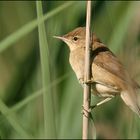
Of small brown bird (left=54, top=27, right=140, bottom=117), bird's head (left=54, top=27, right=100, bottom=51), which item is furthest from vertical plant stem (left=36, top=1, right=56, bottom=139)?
bird's head (left=54, top=27, right=100, bottom=51)

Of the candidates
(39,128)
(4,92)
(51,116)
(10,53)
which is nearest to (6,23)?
(10,53)

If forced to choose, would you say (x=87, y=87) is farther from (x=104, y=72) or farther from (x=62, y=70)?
(x=62, y=70)

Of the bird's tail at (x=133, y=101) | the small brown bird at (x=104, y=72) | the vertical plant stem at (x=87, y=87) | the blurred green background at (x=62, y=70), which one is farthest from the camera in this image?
the blurred green background at (x=62, y=70)

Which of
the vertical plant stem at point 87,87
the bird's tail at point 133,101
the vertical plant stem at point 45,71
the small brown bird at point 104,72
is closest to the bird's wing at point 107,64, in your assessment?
the small brown bird at point 104,72

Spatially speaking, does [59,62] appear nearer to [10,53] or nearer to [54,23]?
[54,23]

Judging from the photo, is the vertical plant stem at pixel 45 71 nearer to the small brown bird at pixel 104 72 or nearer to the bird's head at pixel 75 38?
the small brown bird at pixel 104 72

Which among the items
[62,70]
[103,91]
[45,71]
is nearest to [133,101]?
[103,91]
